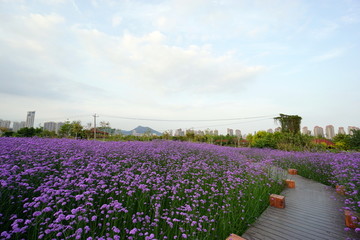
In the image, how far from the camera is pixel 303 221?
3209 millimetres

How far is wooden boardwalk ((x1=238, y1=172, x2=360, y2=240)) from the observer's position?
2.74 meters

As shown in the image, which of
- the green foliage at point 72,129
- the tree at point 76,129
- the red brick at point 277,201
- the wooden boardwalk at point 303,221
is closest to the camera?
the wooden boardwalk at point 303,221

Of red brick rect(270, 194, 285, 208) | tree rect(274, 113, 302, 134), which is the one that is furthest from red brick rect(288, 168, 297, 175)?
tree rect(274, 113, 302, 134)

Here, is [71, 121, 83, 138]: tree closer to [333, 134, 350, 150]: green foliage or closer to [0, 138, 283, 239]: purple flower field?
[0, 138, 283, 239]: purple flower field

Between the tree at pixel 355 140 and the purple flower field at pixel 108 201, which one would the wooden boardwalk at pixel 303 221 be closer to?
the purple flower field at pixel 108 201

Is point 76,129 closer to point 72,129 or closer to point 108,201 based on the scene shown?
point 72,129

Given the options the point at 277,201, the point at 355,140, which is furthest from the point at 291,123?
the point at 277,201

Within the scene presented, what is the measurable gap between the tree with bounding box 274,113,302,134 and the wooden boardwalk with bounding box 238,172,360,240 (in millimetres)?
15069

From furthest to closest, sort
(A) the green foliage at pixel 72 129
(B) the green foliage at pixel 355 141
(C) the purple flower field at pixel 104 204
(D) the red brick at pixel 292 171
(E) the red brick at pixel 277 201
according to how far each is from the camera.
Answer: (A) the green foliage at pixel 72 129 < (B) the green foliage at pixel 355 141 < (D) the red brick at pixel 292 171 < (E) the red brick at pixel 277 201 < (C) the purple flower field at pixel 104 204

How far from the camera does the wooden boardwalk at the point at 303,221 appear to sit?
2.74 m

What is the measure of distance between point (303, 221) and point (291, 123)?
691 inches

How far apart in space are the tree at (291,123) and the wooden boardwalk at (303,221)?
15069 mm

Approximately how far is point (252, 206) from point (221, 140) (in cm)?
1851

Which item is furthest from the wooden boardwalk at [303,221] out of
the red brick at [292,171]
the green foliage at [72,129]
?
the green foliage at [72,129]
